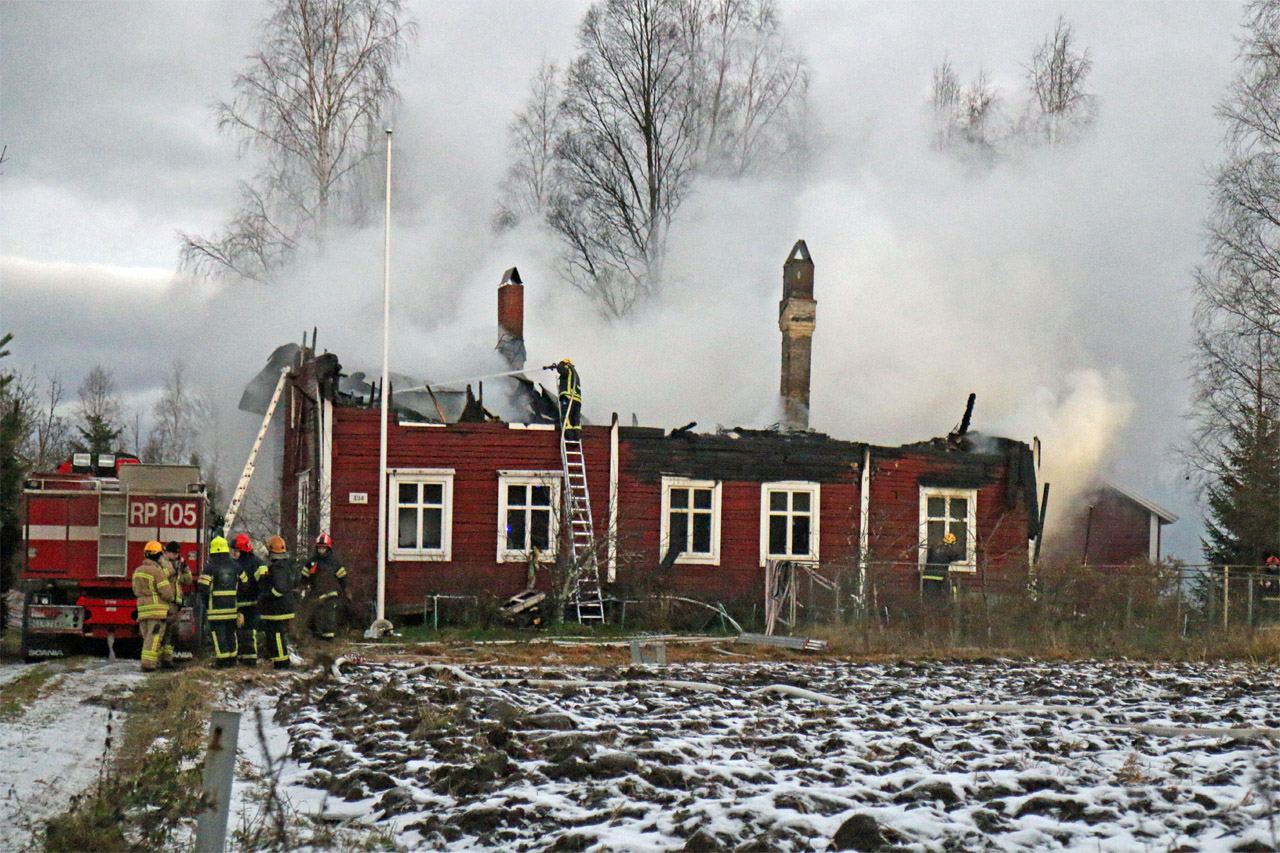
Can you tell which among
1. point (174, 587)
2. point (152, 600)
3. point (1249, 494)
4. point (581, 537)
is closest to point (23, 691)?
point (152, 600)

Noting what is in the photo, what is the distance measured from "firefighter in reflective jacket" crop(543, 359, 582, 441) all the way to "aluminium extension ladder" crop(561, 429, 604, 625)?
0.09m

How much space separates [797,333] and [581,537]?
27.5 feet

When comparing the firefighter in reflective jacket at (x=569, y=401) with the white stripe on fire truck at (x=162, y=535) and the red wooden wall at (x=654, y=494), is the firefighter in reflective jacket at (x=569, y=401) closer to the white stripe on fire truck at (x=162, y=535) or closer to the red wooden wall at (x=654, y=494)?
the red wooden wall at (x=654, y=494)

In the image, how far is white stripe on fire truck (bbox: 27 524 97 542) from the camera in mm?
17625

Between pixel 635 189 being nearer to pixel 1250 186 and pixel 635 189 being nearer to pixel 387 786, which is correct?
pixel 1250 186

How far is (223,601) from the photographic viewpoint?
1562 centimetres

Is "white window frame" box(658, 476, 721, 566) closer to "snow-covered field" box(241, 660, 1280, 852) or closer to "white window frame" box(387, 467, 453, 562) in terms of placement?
"white window frame" box(387, 467, 453, 562)

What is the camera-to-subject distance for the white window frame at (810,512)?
26.2 meters

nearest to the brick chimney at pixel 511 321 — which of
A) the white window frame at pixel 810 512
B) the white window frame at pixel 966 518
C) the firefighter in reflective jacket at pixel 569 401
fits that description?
the firefighter in reflective jacket at pixel 569 401

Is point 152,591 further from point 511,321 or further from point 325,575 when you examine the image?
point 511,321

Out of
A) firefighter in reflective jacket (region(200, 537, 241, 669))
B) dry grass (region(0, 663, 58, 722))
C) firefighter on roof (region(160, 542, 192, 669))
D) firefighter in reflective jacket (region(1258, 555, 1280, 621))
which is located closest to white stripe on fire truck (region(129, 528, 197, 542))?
firefighter on roof (region(160, 542, 192, 669))

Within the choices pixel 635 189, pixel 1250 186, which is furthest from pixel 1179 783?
pixel 635 189

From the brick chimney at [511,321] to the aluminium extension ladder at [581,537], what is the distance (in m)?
5.16

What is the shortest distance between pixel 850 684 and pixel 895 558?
12.8m
